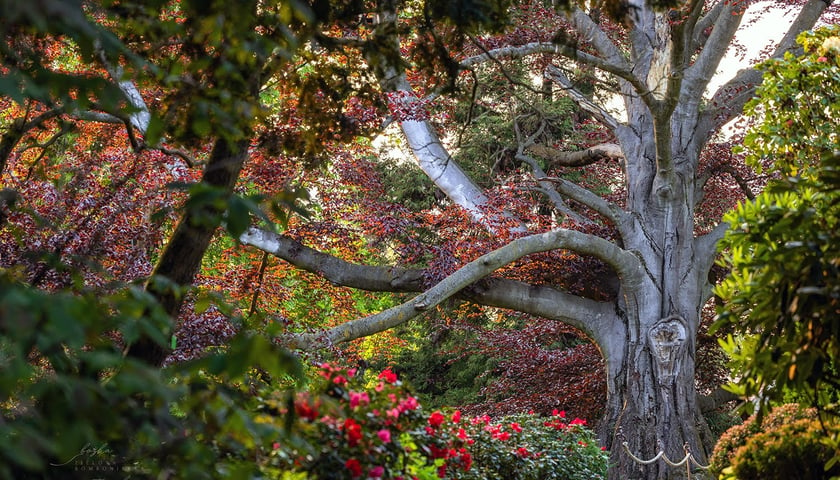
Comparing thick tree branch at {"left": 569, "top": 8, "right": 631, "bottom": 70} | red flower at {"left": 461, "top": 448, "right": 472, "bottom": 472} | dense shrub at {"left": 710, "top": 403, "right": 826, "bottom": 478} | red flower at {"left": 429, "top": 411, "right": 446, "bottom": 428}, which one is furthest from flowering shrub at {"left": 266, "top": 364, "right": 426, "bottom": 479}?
thick tree branch at {"left": 569, "top": 8, "right": 631, "bottom": 70}

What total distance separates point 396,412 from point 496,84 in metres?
11.8

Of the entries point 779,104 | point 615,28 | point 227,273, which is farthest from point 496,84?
point 779,104

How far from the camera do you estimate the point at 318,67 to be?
475 centimetres

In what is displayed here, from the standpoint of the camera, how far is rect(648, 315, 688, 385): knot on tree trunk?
1096 cm

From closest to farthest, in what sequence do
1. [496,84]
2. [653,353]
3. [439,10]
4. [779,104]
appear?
[439,10] → [779,104] → [653,353] → [496,84]

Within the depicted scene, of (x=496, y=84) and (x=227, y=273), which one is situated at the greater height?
(x=496, y=84)

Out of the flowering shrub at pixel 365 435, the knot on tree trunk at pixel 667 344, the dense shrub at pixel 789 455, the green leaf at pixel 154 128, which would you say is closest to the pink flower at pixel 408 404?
the flowering shrub at pixel 365 435

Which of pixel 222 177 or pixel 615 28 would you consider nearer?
pixel 222 177


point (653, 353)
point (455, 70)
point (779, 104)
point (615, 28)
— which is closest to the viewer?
point (455, 70)

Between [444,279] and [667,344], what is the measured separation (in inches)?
136

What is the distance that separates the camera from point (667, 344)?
36.3 feet

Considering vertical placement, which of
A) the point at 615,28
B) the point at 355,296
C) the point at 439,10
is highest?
the point at 615,28

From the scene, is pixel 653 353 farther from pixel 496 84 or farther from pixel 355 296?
pixel 355 296

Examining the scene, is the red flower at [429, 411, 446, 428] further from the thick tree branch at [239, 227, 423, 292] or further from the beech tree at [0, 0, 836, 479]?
the thick tree branch at [239, 227, 423, 292]
